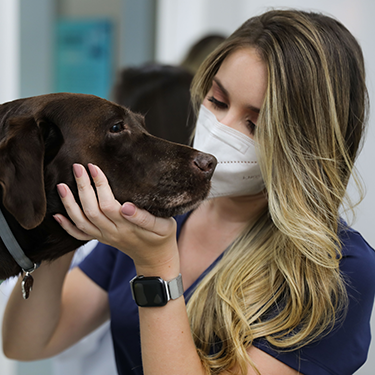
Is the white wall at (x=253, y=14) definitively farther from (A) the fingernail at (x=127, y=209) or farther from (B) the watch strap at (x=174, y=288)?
(A) the fingernail at (x=127, y=209)

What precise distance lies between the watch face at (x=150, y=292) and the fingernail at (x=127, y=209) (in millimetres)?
192

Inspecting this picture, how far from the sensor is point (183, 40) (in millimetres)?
3369

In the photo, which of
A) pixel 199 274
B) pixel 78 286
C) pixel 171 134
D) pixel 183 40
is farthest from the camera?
pixel 183 40

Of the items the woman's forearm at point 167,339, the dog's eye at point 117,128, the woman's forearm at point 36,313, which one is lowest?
the woman's forearm at point 36,313

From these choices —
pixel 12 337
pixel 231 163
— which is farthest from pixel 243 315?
pixel 12 337

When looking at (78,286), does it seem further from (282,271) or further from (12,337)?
(282,271)

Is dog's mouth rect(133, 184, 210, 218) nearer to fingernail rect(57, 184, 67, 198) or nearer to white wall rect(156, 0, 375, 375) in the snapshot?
fingernail rect(57, 184, 67, 198)

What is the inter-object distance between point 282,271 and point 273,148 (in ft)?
1.15

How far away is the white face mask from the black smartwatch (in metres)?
0.33

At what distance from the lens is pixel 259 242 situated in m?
1.28

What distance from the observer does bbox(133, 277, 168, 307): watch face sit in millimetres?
1018

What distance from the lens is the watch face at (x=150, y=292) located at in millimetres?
1018

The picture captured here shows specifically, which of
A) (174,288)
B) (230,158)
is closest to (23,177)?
(174,288)

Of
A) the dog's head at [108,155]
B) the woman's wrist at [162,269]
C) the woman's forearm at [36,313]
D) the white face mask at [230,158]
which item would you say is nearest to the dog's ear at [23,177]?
the dog's head at [108,155]
